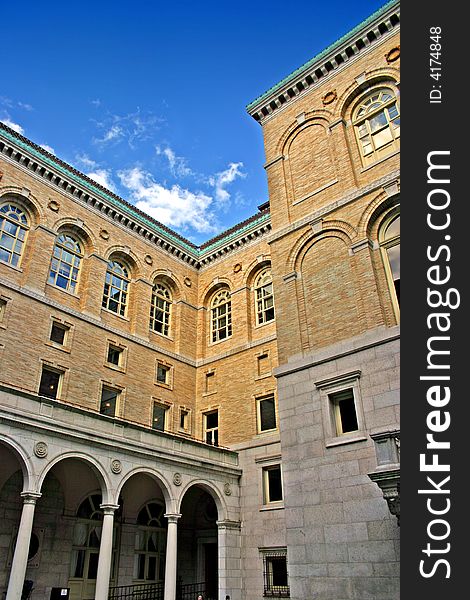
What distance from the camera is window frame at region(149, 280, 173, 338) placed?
102 feet

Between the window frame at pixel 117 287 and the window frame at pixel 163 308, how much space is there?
6.17 feet

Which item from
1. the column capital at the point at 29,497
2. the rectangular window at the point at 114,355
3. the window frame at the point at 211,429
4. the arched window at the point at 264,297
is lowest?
the column capital at the point at 29,497

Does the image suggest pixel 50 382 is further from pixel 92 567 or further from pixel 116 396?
pixel 92 567

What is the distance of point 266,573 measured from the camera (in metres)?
22.6

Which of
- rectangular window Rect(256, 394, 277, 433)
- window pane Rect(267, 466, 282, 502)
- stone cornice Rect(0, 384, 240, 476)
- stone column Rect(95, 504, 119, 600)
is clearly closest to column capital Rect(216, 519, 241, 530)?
window pane Rect(267, 466, 282, 502)

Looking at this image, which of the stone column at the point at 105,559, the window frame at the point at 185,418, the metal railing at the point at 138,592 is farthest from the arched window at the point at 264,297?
the metal railing at the point at 138,592

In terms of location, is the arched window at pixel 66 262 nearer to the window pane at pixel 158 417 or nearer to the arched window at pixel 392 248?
the window pane at pixel 158 417

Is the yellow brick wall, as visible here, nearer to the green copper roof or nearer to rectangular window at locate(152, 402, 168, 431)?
the green copper roof

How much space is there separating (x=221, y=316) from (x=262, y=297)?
3.39 m

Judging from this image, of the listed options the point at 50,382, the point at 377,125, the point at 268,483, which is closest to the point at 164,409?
the point at 50,382

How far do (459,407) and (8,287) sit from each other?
21500 millimetres

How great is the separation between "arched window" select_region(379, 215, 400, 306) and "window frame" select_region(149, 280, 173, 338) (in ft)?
56.6

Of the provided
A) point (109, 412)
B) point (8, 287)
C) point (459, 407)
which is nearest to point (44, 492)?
point (109, 412)

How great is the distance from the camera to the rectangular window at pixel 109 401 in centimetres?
2573
